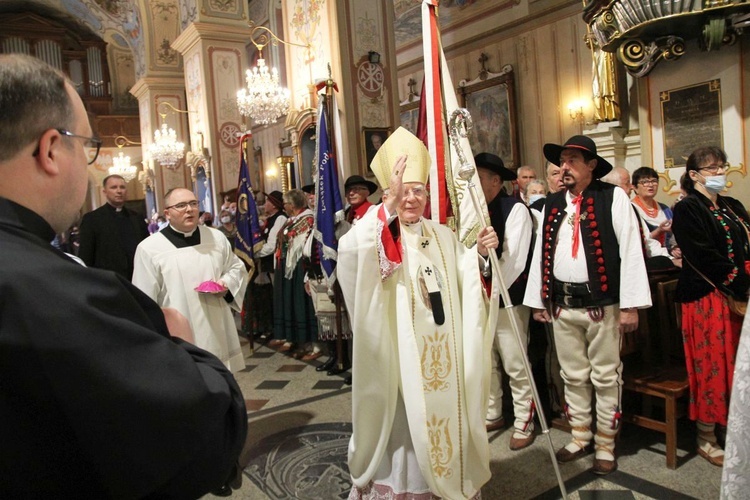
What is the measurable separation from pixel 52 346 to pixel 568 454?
3.20 m

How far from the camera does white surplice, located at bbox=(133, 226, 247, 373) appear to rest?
11.3ft

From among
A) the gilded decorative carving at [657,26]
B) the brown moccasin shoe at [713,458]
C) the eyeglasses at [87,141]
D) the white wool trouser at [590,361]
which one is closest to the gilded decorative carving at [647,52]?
the gilded decorative carving at [657,26]

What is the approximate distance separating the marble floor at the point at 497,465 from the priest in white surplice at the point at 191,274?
2.38ft

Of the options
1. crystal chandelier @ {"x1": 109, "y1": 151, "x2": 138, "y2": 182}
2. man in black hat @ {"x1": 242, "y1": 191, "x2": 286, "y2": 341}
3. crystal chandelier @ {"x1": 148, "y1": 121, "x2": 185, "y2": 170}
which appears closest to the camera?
man in black hat @ {"x1": 242, "y1": 191, "x2": 286, "y2": 341}

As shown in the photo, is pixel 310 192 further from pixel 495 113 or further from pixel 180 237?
pixel 495 113

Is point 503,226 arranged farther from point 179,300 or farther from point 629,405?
point 179,300

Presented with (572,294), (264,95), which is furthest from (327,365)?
(264,95)

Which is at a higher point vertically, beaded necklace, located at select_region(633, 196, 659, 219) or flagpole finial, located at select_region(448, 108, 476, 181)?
flagpole finial, located at select_region(448, 108, 476, 181)

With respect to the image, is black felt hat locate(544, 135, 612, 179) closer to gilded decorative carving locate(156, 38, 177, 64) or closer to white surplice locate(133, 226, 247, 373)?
white surplice locate(133, 226, 247, 373)

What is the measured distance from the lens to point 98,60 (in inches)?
828

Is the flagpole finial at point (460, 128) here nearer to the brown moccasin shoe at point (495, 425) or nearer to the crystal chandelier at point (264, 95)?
the brown moccasin shoe at point (495, 425)

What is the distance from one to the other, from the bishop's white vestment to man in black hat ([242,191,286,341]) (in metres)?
4.53

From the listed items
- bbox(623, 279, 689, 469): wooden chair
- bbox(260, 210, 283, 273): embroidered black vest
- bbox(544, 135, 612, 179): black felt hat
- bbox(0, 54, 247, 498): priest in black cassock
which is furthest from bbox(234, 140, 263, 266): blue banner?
bbox(0, 54, 247, 498): priest in black cassock

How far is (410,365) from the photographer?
8.65 feet
